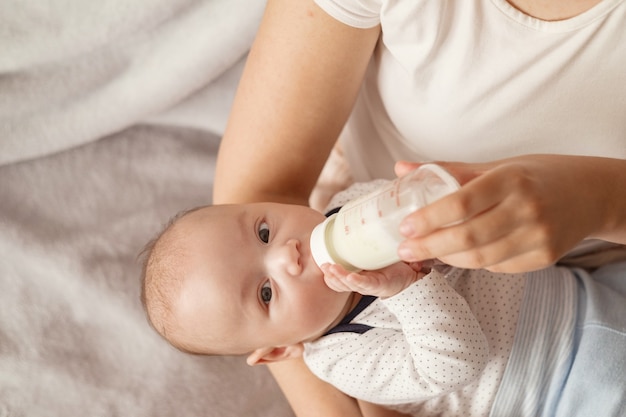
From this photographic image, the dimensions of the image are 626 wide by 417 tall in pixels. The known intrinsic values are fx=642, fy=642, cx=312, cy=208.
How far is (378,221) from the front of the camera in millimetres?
797

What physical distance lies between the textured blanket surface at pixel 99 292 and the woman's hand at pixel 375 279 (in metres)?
0.51

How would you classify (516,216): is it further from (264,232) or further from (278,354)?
(278,354)

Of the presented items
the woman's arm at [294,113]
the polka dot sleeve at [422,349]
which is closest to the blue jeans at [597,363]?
the polka dot sleeve at [422,349]

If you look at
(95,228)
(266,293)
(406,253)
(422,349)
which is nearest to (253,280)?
(266,293)

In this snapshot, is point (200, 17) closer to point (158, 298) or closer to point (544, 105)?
point (158, 298)

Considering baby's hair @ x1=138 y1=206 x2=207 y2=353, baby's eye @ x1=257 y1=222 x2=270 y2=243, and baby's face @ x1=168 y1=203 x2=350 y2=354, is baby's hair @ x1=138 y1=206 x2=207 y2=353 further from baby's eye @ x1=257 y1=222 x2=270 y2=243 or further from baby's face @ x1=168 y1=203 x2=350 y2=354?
baby's eye @ x1=257 y1=222 x2=270 y2=243

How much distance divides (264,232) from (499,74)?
468mm

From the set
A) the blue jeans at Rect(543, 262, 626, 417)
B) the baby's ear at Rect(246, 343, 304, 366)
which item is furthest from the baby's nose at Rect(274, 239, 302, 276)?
the blue jeans at Rect(543, 262, 626, 417)

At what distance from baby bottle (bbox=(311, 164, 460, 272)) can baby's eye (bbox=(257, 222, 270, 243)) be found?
199mm

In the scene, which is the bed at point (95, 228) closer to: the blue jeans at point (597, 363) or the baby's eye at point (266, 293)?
the baby's eye at point (266, 293)

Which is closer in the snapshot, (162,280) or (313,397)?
(162,280)

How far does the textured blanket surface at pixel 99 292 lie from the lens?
4.29 ft

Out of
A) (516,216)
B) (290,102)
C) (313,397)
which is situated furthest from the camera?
(313,397)

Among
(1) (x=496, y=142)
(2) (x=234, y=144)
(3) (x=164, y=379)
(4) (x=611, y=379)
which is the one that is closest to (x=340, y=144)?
(2) (x=234, y=144)
